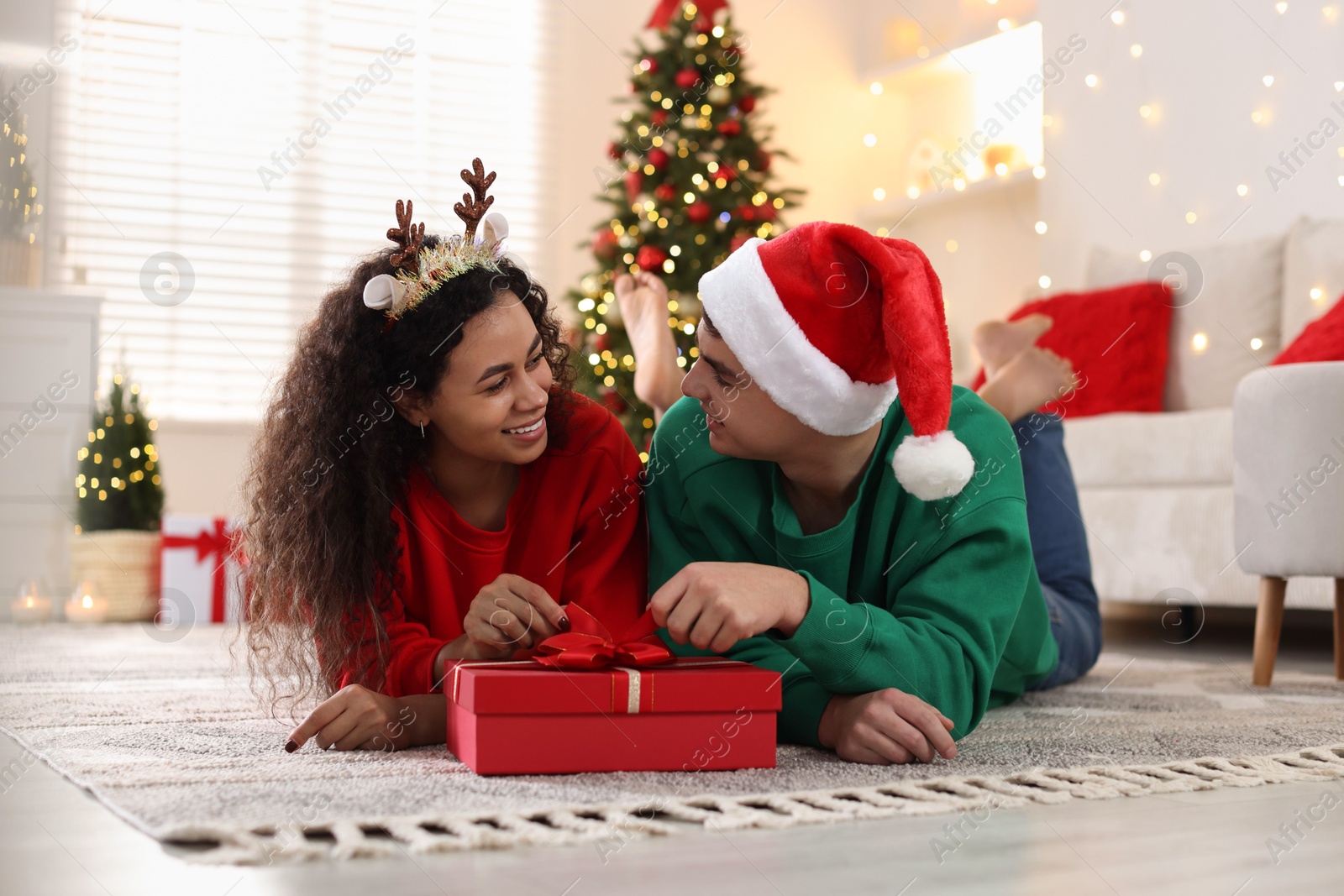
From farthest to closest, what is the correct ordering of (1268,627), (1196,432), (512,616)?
(1196,432), (1268,627), (512,616)

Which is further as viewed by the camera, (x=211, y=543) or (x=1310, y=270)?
(x=211, y=543)

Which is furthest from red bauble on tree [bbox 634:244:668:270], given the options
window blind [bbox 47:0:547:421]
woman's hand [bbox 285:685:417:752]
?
woman's hand [bbox 285:685:417:752]

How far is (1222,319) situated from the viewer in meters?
3.09

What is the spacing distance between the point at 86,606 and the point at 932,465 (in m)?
2.89

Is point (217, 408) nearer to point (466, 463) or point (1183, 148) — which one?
point (466, 463)

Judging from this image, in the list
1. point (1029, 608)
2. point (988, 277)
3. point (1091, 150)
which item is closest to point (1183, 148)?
point (1091, 150)

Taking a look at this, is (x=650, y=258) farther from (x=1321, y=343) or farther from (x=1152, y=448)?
(x=1321, y=343)

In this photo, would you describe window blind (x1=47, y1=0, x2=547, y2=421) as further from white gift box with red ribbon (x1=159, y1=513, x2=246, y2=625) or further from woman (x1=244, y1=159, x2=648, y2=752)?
woman (x1=244, y1=159, x2=648, y2=752)

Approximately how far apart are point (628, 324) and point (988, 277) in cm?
259

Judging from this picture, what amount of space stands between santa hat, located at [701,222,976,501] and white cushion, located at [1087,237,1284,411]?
7.10 ft

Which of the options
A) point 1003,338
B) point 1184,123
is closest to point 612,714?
point 1003,338

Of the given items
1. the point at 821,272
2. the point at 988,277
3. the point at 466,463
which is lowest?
the point at 466,463

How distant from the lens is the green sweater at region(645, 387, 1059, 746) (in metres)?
1.12

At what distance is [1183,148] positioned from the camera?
3541 mm
